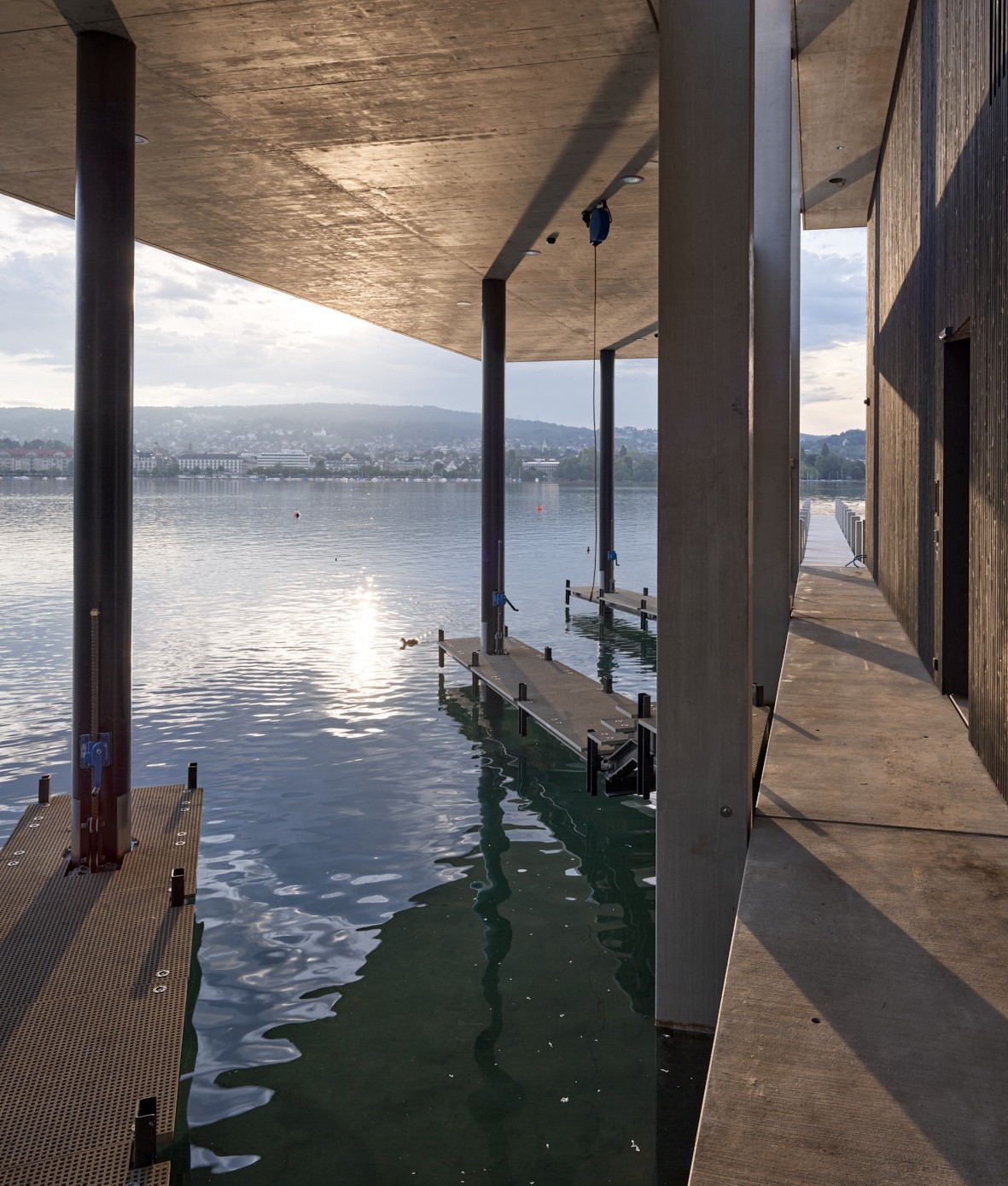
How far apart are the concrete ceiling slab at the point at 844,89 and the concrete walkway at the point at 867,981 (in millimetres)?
9644

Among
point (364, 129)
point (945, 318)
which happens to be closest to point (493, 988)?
point (945, 318)

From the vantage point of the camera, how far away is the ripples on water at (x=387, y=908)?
525 centimetres

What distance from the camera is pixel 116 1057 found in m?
5.37

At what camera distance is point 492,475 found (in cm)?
1744

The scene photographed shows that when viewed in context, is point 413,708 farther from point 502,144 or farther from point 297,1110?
point 297,1110

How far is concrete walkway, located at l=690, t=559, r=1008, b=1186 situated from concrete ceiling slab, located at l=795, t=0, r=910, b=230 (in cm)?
964

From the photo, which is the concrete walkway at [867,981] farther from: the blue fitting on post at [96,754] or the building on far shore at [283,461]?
the building on far shore at [283,461]

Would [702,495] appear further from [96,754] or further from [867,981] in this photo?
[96,754]

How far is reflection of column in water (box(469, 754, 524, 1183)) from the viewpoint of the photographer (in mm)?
5199

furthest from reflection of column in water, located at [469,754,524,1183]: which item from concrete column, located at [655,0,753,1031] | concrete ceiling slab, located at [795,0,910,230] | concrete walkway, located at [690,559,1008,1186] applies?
concrete ceiling slab, located at [795,0,910,230]

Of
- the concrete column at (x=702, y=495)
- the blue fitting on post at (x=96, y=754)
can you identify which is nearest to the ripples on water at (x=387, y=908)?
the concrete column at (x=702, y=495)

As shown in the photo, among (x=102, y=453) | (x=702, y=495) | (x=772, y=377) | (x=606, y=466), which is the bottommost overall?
(x=702, y=495)

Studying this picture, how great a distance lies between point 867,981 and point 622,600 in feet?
74.3

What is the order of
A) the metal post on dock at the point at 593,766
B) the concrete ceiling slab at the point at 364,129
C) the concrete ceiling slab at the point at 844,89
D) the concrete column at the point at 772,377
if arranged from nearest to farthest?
the concrete ceiling slab at the point at 364,129, the metal post on dock at the point at 593,766, the concrete column at the point at 772,377, the concrete ceiling slab at the point at 844,89
